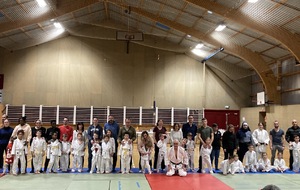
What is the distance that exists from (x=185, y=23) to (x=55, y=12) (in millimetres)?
7714

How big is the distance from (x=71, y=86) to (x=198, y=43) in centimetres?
979

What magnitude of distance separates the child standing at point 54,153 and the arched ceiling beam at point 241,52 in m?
10.3

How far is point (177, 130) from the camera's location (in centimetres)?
924

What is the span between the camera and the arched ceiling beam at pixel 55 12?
624 inches

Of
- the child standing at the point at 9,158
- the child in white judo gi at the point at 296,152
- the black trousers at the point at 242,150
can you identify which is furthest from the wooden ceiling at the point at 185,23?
the child standing at the point at 9,158

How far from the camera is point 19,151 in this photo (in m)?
8.24

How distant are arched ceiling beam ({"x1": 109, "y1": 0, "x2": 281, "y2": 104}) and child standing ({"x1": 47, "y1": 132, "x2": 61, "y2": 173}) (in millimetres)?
10296

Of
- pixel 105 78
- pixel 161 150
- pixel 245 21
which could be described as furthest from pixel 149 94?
pixel 161 150

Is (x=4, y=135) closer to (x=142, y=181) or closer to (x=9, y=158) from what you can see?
(x=9, y=158)

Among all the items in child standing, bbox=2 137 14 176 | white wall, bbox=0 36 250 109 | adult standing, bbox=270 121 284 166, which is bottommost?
child standing, bbox=2 137 14 176

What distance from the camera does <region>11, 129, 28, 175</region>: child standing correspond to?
8.20 m

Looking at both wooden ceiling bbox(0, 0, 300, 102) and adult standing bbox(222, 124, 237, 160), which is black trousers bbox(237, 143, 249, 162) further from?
wooden ceiling bbox(0, 0, 300, 102)

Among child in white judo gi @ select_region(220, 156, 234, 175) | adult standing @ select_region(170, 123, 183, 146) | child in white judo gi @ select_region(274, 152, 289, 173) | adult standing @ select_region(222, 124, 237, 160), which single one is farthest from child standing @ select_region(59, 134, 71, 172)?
child in white judo gi @ select_region(274, 152, 289, 173)

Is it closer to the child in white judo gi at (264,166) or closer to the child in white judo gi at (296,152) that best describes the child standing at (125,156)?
the child in white judo gi at (264,166)
